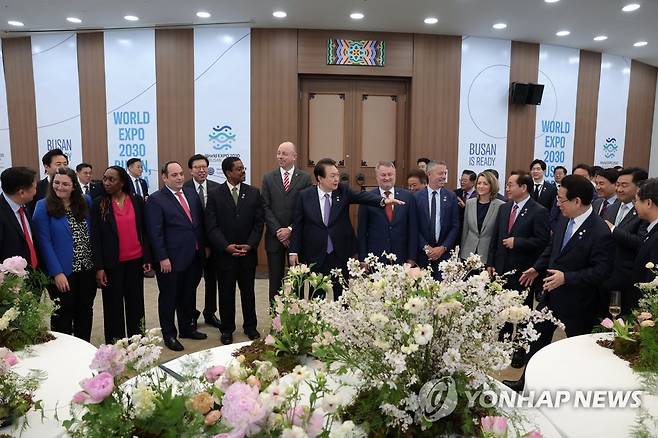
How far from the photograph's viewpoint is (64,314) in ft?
11.2

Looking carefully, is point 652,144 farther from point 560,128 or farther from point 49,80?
point 49,80

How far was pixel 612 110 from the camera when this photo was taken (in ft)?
30.0

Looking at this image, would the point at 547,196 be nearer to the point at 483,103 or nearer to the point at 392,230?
the point at 483,103

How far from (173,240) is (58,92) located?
504cm

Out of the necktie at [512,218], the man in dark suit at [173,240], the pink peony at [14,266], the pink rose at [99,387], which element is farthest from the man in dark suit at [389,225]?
the pink rose at [99,387]

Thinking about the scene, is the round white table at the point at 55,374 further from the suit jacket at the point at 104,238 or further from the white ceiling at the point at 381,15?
the white ceiling at the point at 381,15

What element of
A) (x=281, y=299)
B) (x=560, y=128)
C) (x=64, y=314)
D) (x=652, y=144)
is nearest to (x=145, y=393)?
(x=281, y=299)

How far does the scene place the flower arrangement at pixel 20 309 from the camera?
2146mm

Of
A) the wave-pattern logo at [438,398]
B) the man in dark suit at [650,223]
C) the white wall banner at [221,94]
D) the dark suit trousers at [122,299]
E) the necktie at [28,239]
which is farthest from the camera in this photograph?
the white wall banner at [221,94]

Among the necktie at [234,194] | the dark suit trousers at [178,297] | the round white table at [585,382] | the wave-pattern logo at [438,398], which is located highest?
the necktie at [234,194]

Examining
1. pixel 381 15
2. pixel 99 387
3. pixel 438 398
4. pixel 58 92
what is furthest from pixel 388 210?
pixel 58 92

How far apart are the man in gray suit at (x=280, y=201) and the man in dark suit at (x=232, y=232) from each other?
0.12 meters

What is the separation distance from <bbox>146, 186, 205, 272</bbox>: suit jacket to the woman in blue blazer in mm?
518

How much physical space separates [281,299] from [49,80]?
720 cm
